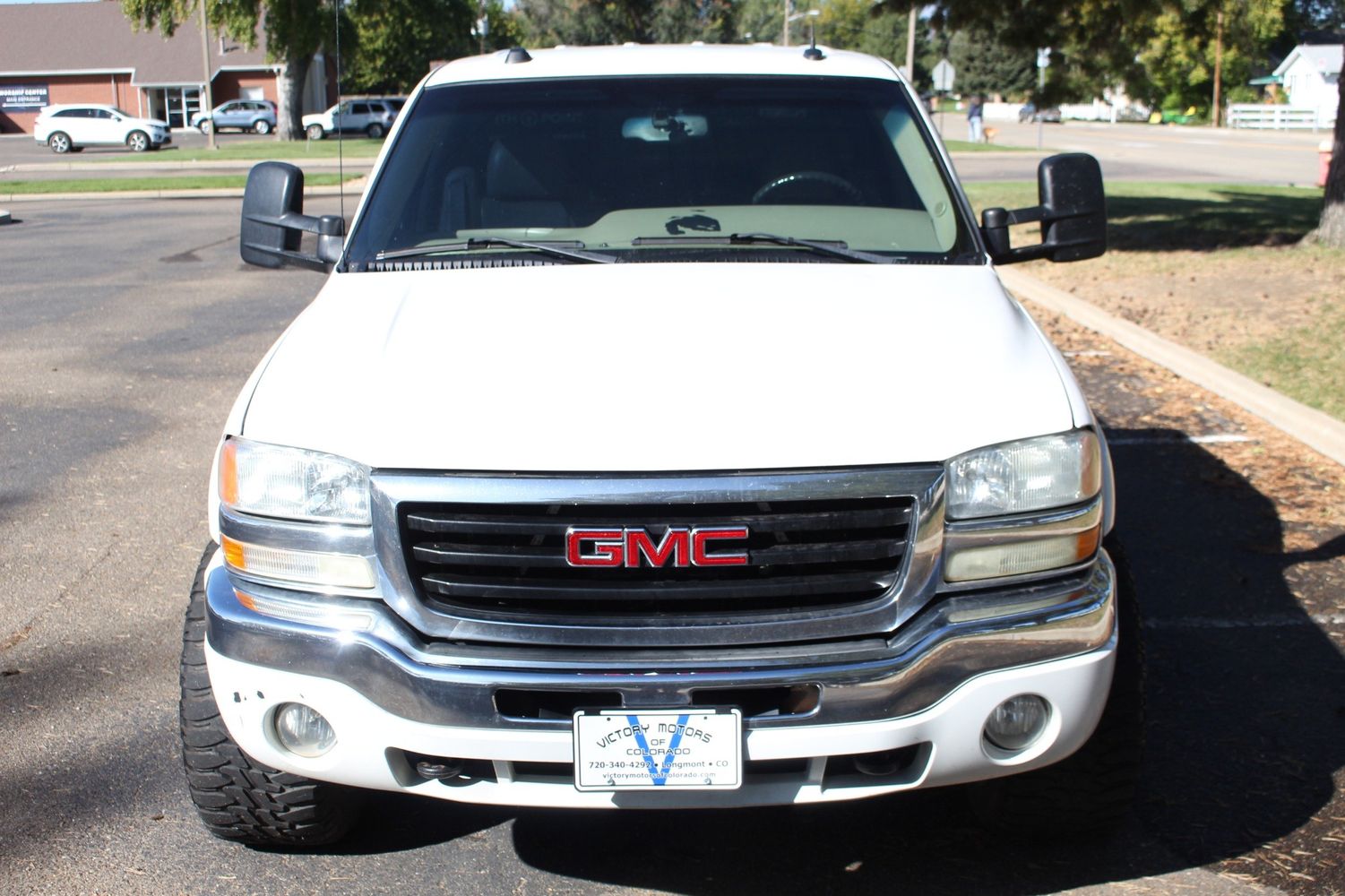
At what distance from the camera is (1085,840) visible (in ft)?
11.3

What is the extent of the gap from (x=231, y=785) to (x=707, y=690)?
1.22 metres

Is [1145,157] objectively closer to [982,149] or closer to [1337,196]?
[982,149]

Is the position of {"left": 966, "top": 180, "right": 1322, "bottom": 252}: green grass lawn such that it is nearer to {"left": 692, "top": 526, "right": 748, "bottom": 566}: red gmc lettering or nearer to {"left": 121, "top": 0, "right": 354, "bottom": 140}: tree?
{"left": 692, "top": 526, "right": 748, "bottom": 566}: red gmc lettering

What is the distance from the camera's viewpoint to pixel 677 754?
112 inches

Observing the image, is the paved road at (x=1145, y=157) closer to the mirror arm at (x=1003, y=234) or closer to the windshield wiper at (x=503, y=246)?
the mirror arm at (x=1003, y=234)

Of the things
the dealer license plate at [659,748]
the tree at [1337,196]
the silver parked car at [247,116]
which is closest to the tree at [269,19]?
the silver parked car at [247,116]

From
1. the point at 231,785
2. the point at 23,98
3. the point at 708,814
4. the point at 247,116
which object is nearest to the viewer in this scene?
the point at 231,785

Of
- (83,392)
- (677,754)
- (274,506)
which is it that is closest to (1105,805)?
(677,754)

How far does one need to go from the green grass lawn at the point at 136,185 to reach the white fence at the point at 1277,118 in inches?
2022

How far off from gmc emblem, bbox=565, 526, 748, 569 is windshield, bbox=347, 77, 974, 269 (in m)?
1.39

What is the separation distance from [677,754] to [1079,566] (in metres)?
0.96

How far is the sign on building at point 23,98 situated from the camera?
70.9 meters

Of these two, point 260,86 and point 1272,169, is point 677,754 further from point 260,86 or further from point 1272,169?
point 260,86

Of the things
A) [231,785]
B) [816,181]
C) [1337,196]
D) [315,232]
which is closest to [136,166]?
[1337,196]
